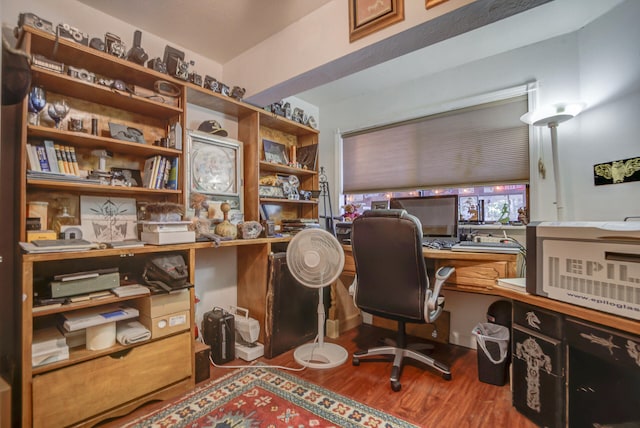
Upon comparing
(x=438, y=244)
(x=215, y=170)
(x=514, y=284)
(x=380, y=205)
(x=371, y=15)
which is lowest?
(x=514, y=284)

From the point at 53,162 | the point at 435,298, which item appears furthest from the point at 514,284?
the point at 53,162

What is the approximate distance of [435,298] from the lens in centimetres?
176

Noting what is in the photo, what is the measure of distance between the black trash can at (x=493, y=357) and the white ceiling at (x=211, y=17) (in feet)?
7.77

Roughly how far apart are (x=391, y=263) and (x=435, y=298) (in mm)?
333

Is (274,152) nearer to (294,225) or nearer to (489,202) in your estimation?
(294,225)

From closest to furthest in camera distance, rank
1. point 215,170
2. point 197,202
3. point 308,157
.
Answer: point 197,202
point 215,170
point 308,157

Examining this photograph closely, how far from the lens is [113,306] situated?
1.69 meters

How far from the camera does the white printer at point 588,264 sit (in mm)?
1112

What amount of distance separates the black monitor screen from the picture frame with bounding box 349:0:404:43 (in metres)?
1.40

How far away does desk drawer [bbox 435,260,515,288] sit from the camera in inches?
71.6

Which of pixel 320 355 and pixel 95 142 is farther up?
pixel 95 142

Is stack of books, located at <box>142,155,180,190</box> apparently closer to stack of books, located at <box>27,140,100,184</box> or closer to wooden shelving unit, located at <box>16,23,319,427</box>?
wooden shelving unit, located at <box>16,23,319,427</box>

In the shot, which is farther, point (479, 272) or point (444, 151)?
point (444, 151)

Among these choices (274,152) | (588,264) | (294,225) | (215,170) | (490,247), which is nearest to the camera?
(588,264)
